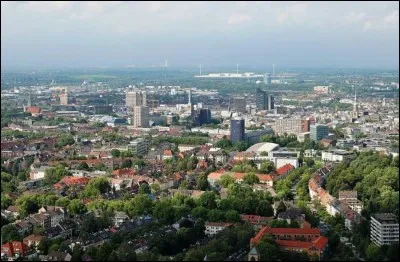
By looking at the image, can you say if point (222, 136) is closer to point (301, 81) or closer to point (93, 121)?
point (93, 121)

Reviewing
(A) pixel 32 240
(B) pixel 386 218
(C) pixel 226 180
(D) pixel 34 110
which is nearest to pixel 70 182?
(C) pixel 226 180

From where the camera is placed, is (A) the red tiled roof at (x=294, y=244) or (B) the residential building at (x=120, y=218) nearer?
(A) the red tiled roof at (x=294, y=244)

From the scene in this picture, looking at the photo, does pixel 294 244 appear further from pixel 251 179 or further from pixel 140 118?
pixel 140 118

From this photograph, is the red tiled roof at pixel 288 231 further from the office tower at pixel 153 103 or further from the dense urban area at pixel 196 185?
the office tower at pixel 153 103

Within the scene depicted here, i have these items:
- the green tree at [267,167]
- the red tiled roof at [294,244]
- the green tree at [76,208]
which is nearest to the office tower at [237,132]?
the green tree at [267,167]

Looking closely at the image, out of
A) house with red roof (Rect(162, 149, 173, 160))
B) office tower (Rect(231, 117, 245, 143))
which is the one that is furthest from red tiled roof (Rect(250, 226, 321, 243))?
office tower (Rect(231, 117, 245, 143))

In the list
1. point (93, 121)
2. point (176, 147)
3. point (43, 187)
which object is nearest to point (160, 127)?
point (93, 121)

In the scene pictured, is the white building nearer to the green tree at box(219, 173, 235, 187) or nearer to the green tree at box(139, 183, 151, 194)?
the green tree at box(219, 173, 235, 187)
